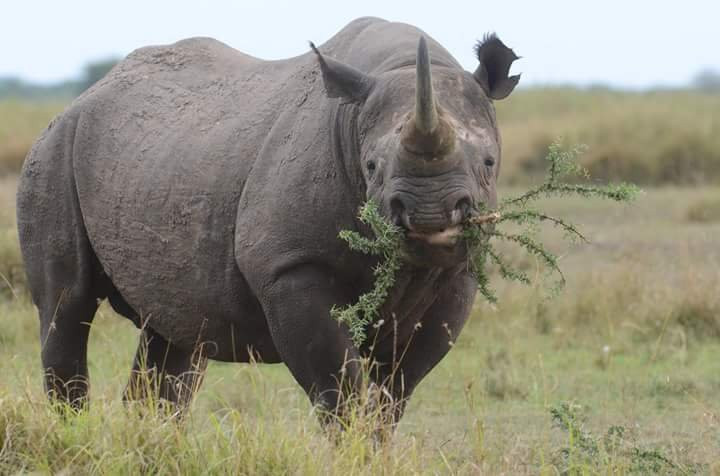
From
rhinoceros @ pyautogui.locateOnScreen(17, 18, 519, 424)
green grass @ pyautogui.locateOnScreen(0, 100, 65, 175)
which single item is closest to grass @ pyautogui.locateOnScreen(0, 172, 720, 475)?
rhinoceros @ pyautogui.locateOnScreen(17, 18, 519, 424)

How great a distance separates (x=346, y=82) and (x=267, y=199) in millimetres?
539

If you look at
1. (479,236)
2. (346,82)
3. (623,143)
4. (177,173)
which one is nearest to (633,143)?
(623,143)

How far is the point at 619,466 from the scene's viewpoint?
512cm

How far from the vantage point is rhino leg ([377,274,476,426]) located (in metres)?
5.66

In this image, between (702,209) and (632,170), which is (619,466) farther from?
(632,170)

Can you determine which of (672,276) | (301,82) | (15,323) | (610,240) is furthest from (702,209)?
(301,82)

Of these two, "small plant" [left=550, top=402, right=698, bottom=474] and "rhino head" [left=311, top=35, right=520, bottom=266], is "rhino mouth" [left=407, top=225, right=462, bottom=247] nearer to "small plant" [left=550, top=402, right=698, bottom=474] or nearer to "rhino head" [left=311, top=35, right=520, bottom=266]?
"rhino head" [left=311, top=35, right=520, bottom=266]

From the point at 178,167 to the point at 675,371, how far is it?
3854 mm

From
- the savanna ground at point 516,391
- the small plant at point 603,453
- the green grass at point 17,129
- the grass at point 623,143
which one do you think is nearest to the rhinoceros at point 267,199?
the savanna ground at point 516,391

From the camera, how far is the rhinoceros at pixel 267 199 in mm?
5070

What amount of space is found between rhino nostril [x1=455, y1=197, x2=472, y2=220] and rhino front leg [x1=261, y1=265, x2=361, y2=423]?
0.76 m

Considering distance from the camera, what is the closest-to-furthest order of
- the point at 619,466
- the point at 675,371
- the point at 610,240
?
the point at 619,466, the point at 675,371, the point at 610,240

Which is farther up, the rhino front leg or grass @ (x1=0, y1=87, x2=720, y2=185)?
the rhino front leg

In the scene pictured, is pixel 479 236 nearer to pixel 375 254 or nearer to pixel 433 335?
pixel 375 254
